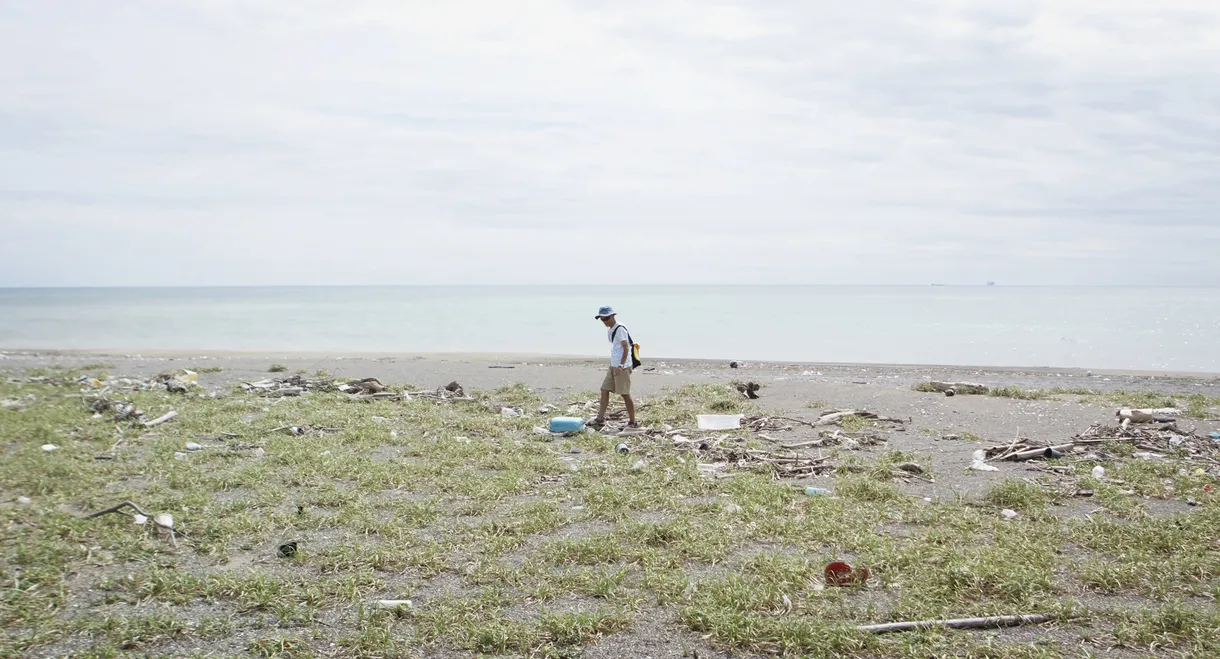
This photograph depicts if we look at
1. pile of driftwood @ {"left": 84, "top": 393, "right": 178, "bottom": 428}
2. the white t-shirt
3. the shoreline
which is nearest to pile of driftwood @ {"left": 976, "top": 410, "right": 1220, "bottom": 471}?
the white t-shirt

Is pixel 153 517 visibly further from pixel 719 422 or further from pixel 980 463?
pixel 980 463

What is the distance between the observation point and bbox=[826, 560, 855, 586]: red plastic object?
18.8ft

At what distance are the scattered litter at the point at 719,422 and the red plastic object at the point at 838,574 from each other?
271 inches

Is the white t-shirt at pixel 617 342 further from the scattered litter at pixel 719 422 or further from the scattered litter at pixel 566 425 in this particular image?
Answer: the scattered litter at pixel 719 422

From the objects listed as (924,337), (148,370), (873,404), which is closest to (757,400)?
(873,404)

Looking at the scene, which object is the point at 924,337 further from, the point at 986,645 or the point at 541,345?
the point at 986,645

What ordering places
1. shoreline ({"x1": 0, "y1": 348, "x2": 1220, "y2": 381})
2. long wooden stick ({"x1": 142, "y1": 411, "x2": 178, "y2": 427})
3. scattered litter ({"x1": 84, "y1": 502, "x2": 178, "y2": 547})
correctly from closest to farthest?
scattered litter ({"x1": 84, "y1": 502, "x2": 178, "y2": 547}) < long wooden stick ({"x1": 142, "y1": 411, "x2": 178, "y2": 427}) < shoreline ({"x1": 0, "y1": 348, "x2": 1220, "y2": 381})

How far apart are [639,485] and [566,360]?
21.4m

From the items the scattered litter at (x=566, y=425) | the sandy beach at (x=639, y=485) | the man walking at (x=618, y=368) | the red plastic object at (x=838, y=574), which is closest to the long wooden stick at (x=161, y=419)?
the sandy beach at (x=639, y=485)

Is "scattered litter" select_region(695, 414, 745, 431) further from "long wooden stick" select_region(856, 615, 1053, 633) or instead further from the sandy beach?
"long wooden stick" select_region(856, 615, 1053, 633)

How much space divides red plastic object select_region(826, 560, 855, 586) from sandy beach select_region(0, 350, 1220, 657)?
0.96 feet

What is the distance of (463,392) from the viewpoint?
1689 cm

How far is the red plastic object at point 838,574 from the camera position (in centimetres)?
573

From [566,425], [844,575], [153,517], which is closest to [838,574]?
[844,575]
